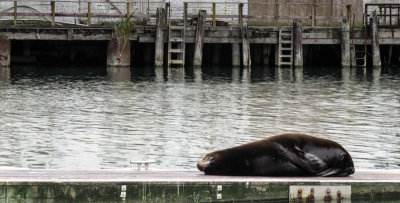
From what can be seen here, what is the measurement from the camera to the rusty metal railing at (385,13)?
1391 inches

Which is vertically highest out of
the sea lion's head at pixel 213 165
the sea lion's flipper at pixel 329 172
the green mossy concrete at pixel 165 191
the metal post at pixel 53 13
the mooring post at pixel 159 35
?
the metal post at pixel 53 13

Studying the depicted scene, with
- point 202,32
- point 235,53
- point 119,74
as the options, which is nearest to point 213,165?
point 119,74

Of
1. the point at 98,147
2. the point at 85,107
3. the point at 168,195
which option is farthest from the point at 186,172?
the point at 85,107

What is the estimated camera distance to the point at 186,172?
26.7 feet

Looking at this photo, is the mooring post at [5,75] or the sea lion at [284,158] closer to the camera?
the sea lion at [284,158]

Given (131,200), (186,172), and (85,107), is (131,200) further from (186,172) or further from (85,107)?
(85,107)

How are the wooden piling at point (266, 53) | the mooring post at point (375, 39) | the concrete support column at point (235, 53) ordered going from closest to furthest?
the mooring post at point (375, 39)
the concrete support column at point (235, 53)
the wooden piling at point (266, 53)

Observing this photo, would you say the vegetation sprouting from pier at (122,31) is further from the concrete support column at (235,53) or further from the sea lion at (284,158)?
the sea lion at (284,158)

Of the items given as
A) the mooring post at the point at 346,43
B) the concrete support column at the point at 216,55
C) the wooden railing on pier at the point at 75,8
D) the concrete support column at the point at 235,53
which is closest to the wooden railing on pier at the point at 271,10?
the concrete support column at the point at 216,55

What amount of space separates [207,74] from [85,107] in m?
12.9

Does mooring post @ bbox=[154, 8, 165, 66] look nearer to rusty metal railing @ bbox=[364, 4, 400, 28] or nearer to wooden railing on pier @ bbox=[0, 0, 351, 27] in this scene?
wooden railing on pier @ bbox=[0, 0, 351, 27]

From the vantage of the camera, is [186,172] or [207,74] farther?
[207,74]

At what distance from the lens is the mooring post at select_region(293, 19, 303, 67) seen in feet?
111

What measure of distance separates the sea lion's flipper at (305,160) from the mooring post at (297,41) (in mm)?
26327
